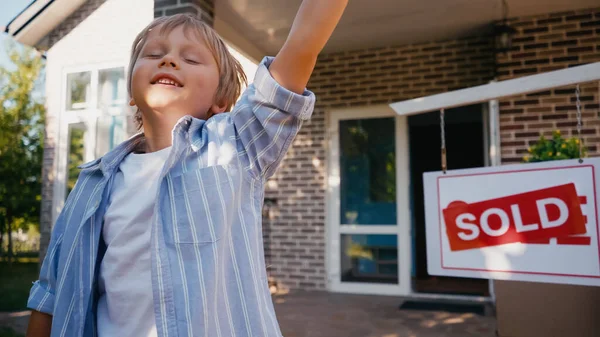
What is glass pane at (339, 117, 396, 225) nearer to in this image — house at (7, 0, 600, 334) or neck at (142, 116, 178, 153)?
house at (7, 0, 600, 334)

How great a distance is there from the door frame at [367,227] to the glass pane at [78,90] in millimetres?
4220

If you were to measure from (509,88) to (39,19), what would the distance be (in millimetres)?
8168

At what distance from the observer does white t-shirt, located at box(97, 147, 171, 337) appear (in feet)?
2.67

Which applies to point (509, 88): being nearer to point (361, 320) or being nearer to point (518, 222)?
point (518, 222)

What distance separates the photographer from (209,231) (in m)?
0.78

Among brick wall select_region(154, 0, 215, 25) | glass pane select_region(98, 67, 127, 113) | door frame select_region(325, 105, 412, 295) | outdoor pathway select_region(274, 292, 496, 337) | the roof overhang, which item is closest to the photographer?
brick wall select_region(154, 0, 215, 25)

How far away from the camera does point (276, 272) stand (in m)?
5.96

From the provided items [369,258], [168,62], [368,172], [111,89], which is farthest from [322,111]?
[168,62]

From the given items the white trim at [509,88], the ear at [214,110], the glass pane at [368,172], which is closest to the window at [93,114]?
the glass pane at [368,172]

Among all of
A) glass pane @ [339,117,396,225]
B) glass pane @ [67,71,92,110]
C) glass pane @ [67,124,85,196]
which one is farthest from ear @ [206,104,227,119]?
glass pane @ [67,124,85,196]

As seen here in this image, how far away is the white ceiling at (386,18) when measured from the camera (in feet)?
13.9

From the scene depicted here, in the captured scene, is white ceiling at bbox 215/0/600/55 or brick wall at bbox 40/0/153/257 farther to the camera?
brick wall at bbox 40/0/153/257

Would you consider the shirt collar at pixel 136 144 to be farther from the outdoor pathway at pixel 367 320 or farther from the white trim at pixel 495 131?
the white trim at pixel 495 131

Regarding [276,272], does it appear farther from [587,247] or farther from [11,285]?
[11,285]
